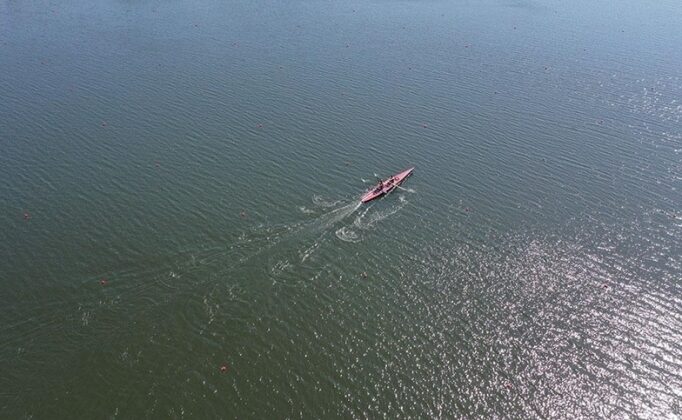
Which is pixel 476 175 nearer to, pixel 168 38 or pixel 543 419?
pixel 543 419

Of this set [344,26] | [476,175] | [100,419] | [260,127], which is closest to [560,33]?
[344,26]

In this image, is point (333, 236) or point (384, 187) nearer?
point (333, 236)

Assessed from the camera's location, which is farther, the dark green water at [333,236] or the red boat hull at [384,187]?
the red boat hull at [384,187]

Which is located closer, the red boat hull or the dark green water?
the dark green water

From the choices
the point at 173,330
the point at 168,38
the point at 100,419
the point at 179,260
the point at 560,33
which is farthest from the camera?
the point at 560,33
